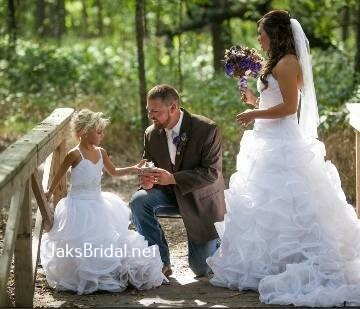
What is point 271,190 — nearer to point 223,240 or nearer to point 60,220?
point 223,240

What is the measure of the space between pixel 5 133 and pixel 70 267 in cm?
698

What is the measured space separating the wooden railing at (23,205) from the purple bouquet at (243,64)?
A: 1337mm

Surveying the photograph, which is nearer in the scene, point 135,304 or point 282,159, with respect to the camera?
point 135,304

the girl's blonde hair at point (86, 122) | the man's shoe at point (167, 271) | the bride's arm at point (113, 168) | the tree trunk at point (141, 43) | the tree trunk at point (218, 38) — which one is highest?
the tree trunk at point (218, 38)

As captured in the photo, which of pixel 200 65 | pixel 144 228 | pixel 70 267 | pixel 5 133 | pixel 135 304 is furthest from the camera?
pixel 200 65

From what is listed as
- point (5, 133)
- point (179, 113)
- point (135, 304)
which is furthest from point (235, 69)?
point (5, 133)

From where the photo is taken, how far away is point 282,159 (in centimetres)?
524

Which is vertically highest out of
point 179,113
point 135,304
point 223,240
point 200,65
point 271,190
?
point 200,65

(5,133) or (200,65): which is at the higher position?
(200,65)

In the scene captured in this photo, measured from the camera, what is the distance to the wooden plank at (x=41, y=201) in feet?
15.9

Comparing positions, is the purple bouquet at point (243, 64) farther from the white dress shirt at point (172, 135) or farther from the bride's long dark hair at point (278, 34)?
the white dress shirt at point (172, 135)

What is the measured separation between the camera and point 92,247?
5055mm

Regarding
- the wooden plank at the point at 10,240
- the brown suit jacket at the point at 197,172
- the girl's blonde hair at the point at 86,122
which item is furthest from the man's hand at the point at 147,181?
the wooden plank at the point at 10,240

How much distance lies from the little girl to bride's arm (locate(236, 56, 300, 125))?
3.71 feet
